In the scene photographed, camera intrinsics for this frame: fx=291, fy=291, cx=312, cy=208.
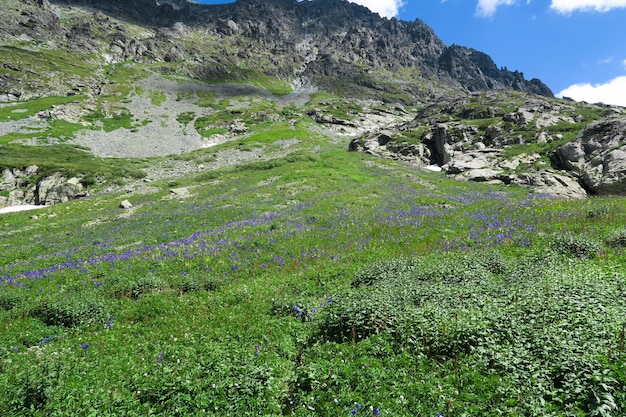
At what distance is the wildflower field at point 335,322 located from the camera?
17.6ft

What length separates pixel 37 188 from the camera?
48375mm

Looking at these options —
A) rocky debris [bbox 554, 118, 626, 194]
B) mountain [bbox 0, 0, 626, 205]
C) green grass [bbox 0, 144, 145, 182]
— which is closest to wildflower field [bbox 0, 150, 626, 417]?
rocky debris [bbox 554, 118, 626, 194]

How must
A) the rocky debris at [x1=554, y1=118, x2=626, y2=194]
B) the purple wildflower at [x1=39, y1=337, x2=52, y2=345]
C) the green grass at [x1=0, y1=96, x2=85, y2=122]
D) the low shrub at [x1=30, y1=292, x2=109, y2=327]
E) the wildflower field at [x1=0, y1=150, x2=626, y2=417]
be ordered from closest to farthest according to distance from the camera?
the wildflower field at [x1=0, y1=150, x2=626, y2=417] → the purple wildflower at [x1=39, y1=337, x2=52, y2=345] → the low shrub at [x1=30, y1=292, x2=109, y2=327] → the rocky debris at [x1=554, y1=118, x2=626, y2=194] → the green grass at [x1=0, y1=96, x2=85, y2=122]

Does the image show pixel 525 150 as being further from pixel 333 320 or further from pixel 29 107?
pixel 29 107

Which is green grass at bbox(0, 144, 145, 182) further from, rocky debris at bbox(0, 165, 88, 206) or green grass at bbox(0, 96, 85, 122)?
green grass at bbox(0, 96, 85, 122)

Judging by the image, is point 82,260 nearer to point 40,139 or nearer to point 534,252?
point 534,252

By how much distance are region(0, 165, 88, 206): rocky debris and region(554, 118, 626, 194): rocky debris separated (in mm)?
70682

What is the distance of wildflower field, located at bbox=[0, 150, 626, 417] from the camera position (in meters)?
5.38

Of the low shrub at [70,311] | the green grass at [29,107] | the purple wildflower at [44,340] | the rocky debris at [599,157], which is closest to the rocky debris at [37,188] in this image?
the low shrub at [70,311]

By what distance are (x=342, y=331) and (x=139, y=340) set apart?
580 centimetres

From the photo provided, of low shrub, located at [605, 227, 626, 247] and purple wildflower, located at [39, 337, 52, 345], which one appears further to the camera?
low shrub, located at [605, 227, 626, 247]

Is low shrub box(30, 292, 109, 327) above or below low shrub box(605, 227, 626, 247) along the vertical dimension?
below

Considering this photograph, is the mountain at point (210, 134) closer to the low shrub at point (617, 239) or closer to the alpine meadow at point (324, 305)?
the alpine meadow at point (324, 305)

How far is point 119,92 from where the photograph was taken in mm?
161125
